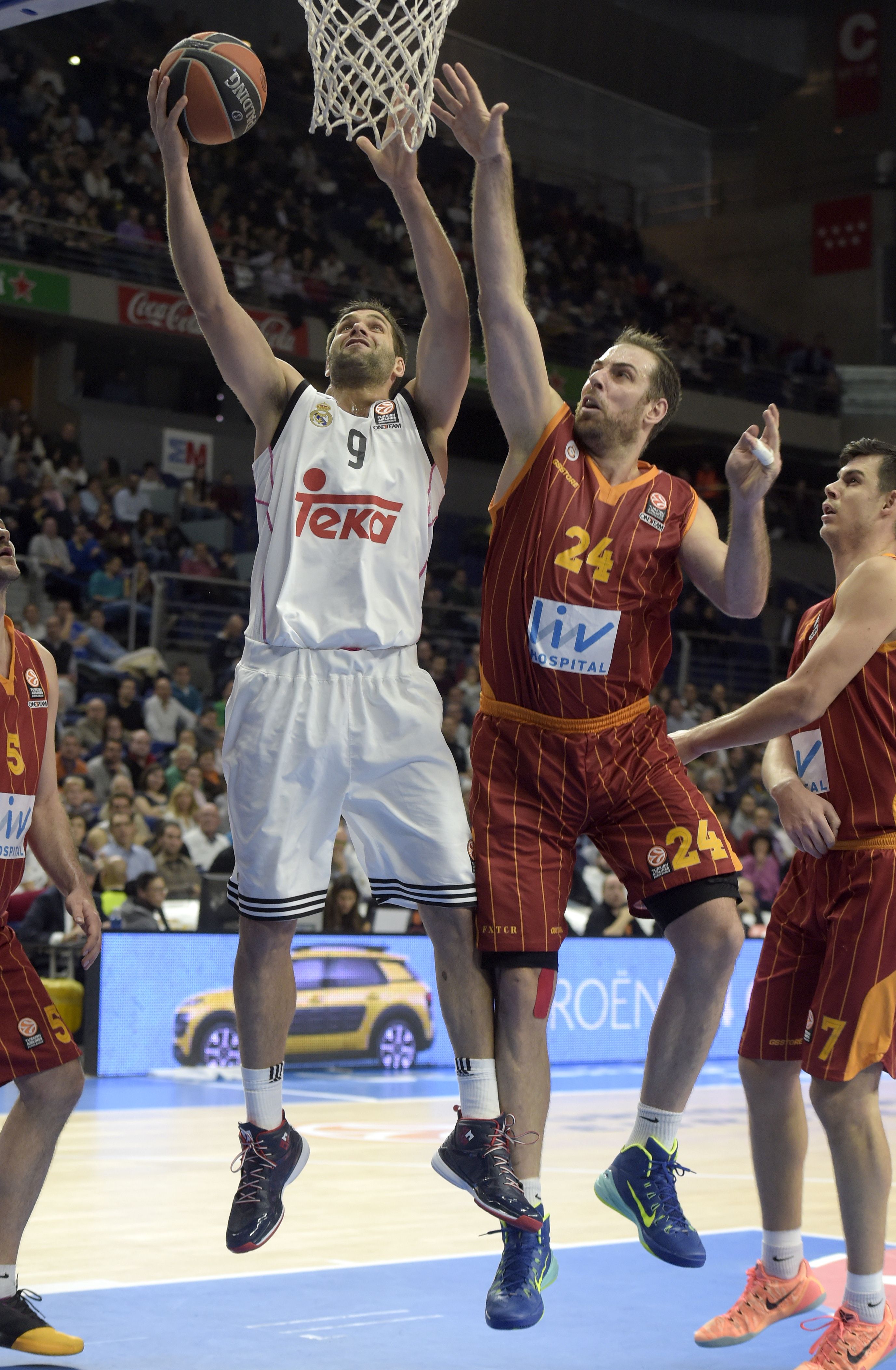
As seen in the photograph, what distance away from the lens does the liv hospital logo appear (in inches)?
201

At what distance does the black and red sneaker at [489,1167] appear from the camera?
465cm

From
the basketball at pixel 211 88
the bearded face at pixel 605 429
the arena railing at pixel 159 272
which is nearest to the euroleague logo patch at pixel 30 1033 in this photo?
the bearded face at pixel 605 429

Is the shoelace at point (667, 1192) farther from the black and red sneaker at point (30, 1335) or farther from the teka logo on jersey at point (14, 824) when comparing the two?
the teka logo on jersey at point (14, 824)

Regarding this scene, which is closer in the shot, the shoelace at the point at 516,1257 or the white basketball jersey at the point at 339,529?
the shoelace at the point at 516,1257

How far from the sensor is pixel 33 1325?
229 inches

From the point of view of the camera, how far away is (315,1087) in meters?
13.1

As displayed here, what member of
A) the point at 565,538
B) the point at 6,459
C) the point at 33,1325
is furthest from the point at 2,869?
the point at 6,459

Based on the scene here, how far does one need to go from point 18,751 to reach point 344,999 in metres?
7.98

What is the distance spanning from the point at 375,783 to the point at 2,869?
171 centimetres

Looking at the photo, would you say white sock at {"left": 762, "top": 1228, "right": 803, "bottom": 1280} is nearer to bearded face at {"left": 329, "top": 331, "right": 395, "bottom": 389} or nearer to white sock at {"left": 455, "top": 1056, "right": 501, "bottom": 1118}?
white sock at {"left": 455, "top": 1056, "right": 501, "bottom": 1118}

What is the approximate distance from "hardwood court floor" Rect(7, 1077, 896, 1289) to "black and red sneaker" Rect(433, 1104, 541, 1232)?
2926 millimetres

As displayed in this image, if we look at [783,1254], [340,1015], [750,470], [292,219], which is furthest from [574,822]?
[292,219]

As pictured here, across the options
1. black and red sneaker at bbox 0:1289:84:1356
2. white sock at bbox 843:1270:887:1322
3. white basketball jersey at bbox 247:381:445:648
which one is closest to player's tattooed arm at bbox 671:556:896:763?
white basketball jersey at bbox 247:381:445:648

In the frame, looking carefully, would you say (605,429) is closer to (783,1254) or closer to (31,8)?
(31,8)
